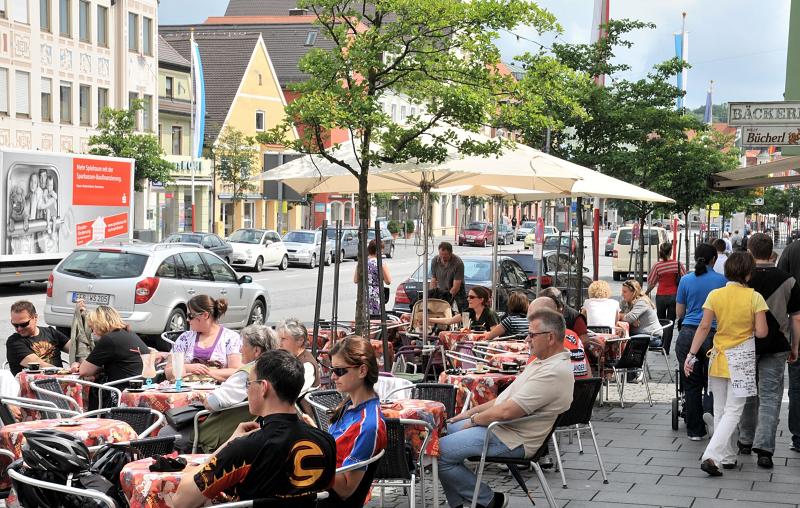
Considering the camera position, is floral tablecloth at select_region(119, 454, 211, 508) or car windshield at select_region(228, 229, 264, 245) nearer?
floral tablecloth at select_region(119, 454, 211, 508)

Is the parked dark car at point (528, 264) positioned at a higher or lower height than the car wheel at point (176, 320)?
higher

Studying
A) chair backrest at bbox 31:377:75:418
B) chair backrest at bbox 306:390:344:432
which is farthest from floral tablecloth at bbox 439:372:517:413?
chair backrest at bbox 31:377:75:418

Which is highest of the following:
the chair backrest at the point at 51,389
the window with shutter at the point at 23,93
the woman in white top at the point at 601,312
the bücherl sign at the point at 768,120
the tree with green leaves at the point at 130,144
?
the window with shutter at the point at 23,93

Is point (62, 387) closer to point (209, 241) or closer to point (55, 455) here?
point (55, 455)

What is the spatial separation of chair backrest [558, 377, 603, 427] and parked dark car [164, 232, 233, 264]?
33064 mm

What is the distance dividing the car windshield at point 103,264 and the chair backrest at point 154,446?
12.3m

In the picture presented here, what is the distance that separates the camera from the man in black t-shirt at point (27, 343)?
1058 cm

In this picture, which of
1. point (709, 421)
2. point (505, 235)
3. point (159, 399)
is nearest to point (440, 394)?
point (159, 399)

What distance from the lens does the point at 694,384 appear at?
32.8ft

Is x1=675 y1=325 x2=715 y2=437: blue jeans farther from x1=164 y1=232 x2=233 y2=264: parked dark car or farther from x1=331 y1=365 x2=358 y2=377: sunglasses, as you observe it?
x1=164 y1=232 x2=233 y2=264: parked dark car

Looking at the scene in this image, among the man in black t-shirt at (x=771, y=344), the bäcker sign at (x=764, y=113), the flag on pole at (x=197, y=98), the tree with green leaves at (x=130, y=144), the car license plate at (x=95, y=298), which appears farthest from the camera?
the flag on pole at (x=197, y=98)

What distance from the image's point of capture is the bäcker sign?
34.0 ft

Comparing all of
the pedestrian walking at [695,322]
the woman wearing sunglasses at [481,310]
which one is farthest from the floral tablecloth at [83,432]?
the woman wearing sunglasses at [481,310]

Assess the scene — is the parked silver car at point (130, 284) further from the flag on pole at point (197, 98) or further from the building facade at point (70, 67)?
the flag on pole at point (197, 98)
